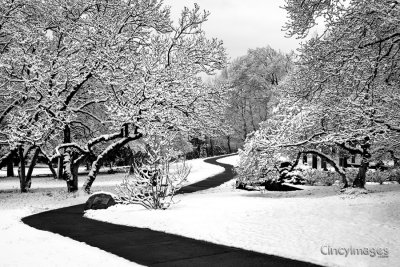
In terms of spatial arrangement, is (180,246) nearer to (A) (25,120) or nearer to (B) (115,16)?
(A) (25,120)

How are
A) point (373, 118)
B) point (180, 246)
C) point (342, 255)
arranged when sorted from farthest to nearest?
1. point (373, 118)
2. point (180, 246)
3. point (342, 255)

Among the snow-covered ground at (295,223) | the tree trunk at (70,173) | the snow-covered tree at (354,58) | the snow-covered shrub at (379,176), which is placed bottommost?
the snow-covered ground at (295,223)

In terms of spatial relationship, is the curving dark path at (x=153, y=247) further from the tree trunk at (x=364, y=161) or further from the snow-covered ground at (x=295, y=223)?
the tree trunk at (x=364, y=161)

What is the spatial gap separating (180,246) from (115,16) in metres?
16.9

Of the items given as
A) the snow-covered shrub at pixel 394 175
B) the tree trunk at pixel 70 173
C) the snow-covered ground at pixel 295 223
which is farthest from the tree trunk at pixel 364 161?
the tree trunk at pixel 70 173

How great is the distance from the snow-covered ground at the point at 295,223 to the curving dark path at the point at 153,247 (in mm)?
447

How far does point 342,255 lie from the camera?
797 cm

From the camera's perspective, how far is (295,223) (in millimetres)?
11125

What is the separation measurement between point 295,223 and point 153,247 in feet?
13.2

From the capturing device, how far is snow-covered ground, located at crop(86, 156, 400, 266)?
333 inches

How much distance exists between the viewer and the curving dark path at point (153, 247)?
7863 millimetres

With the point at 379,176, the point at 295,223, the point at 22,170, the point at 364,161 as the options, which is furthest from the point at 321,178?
the point at 22,170

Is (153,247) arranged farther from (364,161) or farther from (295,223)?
(364,161)

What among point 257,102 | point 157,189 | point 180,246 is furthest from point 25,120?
point 257,102
